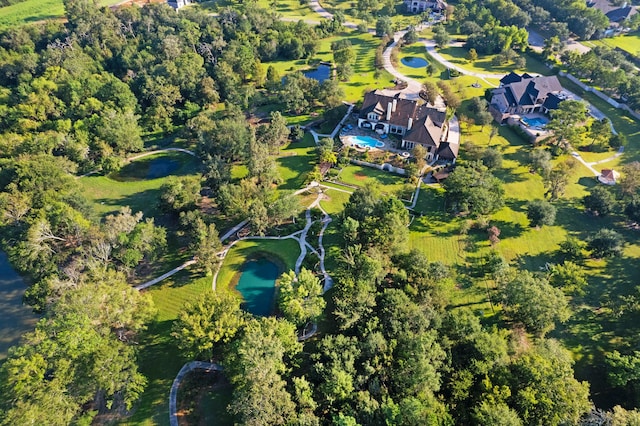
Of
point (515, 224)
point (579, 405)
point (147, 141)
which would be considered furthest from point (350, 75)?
point (579, 405)

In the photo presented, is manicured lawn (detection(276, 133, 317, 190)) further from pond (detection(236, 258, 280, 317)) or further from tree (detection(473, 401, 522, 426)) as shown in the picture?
tree (detection(473, 401, 522, 426))

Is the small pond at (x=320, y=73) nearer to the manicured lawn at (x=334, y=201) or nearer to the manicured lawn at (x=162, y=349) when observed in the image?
the manicured lawn at (x=334, y=201)

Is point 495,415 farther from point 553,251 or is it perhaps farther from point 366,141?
point 366,141

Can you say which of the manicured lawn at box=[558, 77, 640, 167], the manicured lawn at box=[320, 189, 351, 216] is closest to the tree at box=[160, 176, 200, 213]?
the manicured lawn at box=[320, 189, 351, 216]

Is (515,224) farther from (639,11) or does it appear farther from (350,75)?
(639,11)

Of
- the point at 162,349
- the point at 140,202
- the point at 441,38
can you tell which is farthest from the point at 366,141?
the point at 441,38

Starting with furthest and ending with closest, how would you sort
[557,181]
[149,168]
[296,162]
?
1. [149,168]
2. [296,162]
3. [557,181]
